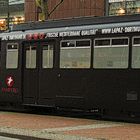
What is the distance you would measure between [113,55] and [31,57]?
3.89 metres

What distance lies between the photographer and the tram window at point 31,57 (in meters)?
20.3

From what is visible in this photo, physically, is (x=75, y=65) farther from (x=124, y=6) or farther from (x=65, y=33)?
(x=124, y=6)

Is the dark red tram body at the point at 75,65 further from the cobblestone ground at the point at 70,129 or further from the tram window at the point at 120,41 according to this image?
the cobblestone ground at the point at 70,129

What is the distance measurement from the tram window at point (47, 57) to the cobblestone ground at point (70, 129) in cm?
237

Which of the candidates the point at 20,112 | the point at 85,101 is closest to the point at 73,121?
the point at 85,101

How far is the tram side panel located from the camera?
20.9m

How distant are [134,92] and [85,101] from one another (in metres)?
2.08

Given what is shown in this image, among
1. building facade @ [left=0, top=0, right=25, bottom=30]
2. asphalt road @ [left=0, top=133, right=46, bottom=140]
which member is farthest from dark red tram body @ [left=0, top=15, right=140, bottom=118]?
building facade @ [left=0, top=0, right=25, bottom=30]

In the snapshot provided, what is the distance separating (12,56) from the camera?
21.3 meters

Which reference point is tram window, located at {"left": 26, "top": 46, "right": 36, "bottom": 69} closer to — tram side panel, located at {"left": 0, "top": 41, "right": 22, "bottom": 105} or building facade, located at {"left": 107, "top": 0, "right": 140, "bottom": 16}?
tram side panel, located at {"left": 0, "top": 41, "right": 22, "bottom": 105}

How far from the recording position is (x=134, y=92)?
17.1 m

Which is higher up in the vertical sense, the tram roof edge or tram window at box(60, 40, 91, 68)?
the tram roof edge

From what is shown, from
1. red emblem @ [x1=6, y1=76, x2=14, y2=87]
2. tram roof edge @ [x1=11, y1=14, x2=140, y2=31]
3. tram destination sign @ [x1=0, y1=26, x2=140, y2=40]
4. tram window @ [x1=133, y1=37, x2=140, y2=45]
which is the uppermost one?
tram roof edge @ [x1=11, y1=14, x2=140, y2=31]

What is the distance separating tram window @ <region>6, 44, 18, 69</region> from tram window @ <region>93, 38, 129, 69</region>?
408cm
